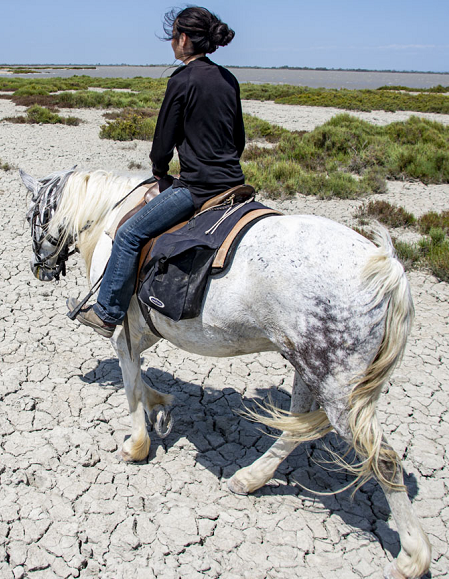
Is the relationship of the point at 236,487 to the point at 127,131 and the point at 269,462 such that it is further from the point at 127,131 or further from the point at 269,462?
the point at 127,131

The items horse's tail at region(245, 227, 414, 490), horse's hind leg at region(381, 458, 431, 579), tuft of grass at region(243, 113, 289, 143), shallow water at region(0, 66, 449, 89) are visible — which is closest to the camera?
horse's tail at region(245, 227, 414, 490)

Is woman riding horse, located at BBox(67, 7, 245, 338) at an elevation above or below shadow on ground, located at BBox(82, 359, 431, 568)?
above

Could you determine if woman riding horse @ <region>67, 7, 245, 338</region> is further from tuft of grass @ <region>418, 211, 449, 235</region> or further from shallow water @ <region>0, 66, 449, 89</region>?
shallow water @ <region>0, 66, 449, 89</region>

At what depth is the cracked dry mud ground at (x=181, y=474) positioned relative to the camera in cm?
268

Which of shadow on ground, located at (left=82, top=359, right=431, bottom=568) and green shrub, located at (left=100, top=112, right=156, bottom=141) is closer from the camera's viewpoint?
shadow on ground, located at (left=82, top=359, right=431, bottom=568)

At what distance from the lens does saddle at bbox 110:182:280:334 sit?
2.50 m

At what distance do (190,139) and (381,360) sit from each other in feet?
4.93

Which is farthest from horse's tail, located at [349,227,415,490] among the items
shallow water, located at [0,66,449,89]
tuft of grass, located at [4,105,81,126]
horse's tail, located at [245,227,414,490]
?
shallow water, located at [0,66,449,89]

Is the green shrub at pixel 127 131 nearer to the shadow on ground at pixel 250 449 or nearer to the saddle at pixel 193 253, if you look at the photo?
the shadow on ground at pixel 250 449

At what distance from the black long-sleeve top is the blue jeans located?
11 cm

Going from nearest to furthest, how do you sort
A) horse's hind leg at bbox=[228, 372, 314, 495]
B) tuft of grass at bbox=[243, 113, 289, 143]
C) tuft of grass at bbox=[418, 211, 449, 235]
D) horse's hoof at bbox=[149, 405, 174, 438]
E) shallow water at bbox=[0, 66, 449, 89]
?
1. horse's hind leg at bbox=[228, 372, 314, 495]
2. horse's hoof at bbox=[149, 405, 174, 438]
3. tuft of grass at bbox=[418, 211, 449, 235]
4. tuft of grass at bbox=[243, 113, 289, 143]
5. shallow water at bbox=[0, 66, 449, 89]

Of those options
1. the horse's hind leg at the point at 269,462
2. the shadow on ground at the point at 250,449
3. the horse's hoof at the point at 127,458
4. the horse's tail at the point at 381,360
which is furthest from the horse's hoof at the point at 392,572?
the horse's hoof at the point at 127,458

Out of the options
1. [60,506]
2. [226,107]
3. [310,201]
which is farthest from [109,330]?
[310,201]

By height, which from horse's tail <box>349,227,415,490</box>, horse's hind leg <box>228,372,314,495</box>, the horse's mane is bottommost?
horse's hind leg <box>228,372,314,495</box>
